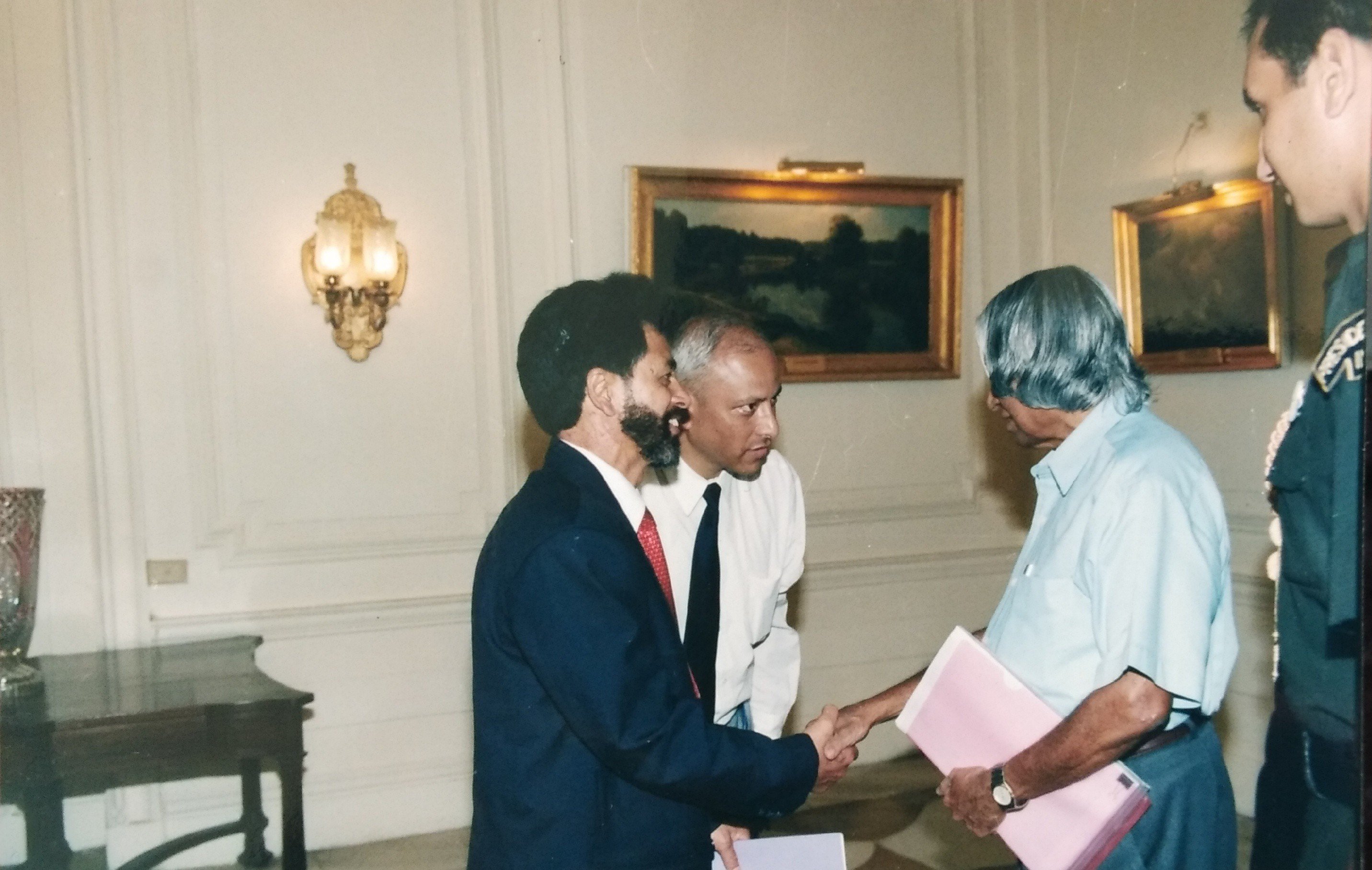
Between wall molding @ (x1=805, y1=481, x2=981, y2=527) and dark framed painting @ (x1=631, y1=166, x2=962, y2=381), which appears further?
wall molding @ (x1=805, y1=481, x2=981, y2=527)

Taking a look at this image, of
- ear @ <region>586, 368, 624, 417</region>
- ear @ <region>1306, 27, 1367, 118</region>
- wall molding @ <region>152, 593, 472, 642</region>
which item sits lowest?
wall molding @ <region>152, 593, 472, 642</region>

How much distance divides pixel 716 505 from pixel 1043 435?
799mm

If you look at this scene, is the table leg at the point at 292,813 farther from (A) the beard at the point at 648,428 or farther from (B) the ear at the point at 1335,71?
(B) the ear at the point at 1335,71

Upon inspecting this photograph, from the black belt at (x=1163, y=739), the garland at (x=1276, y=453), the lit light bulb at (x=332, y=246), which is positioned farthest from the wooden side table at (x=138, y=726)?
the garland at (x=1276, y=453)

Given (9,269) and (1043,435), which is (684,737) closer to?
(1043,435)

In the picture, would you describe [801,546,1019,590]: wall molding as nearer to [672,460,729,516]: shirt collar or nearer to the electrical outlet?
[672,460,729,516]: shirt collar

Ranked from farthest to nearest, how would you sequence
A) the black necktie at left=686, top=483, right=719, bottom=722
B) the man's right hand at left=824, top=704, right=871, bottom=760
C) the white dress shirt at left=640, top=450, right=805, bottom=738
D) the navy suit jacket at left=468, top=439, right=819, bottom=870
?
the white dress shirt at left=640, top=450, right=805, bottom=738 < the black necktie at left=686, top=483, right=719, bottom=722 < the man's right hand at left=824, top=704, right=871, bottom=760 < the navy suit jacket at left=468, top=439, right=819, bottom=870

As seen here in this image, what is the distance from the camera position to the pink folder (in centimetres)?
156

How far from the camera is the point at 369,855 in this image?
136 inches

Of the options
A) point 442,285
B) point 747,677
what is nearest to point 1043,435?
point 747,677

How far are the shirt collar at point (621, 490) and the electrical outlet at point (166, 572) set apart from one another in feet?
7.40

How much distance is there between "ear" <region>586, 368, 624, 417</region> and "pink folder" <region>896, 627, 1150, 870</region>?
60 cm

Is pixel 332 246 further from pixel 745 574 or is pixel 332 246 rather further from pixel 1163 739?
pixel 1163 739

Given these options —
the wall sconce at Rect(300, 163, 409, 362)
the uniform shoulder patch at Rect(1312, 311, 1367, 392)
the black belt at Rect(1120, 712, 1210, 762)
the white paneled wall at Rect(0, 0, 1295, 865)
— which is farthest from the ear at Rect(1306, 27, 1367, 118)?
the wall sconce at Rect(300, 163, 409, 362)
